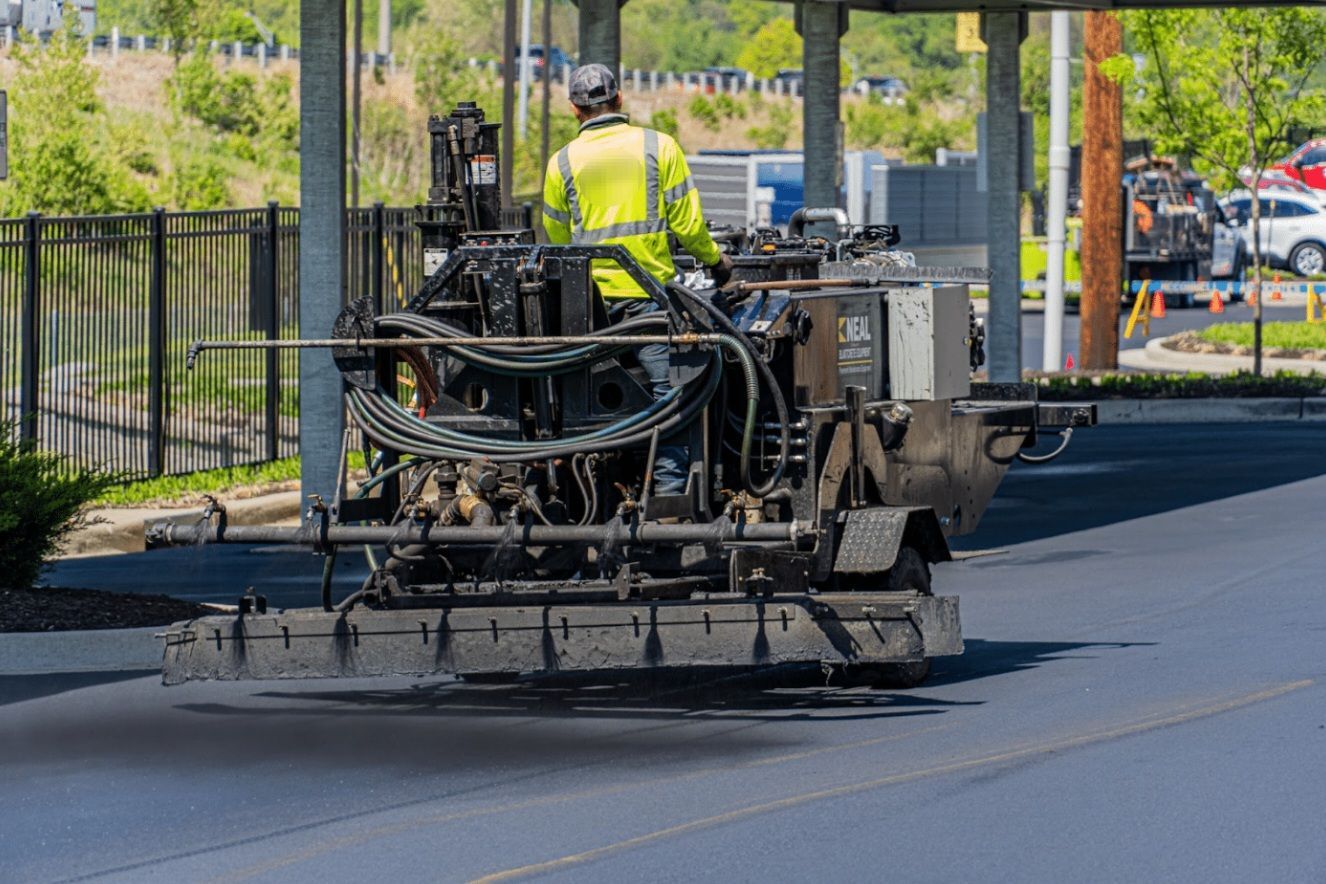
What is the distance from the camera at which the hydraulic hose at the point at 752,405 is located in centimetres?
966

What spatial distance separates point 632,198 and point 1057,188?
19.4m

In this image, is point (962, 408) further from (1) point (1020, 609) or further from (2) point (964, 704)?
(2) point (964, 704)

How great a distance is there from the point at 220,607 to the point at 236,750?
321 centimetres

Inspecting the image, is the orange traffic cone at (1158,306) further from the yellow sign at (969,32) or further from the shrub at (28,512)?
the shrub at (28,512)

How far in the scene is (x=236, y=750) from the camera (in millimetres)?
9359

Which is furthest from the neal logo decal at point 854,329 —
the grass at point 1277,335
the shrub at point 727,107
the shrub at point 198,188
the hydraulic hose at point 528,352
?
the shrub at point 727,107

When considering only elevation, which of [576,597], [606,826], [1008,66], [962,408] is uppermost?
[1008,66]

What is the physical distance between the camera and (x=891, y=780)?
8508mm

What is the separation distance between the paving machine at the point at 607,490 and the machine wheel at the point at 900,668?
13 mm

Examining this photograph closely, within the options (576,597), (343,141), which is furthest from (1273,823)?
(343,141)

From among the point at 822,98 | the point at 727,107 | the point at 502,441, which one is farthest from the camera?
the point at 727,107

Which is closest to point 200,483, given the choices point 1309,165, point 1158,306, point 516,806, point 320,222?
point 320,222

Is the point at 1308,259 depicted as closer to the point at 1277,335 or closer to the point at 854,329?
the point at 1277,335

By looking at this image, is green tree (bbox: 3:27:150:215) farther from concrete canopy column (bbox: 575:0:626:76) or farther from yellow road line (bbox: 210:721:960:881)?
yellow road line (bbox: 210:721:960:881)
